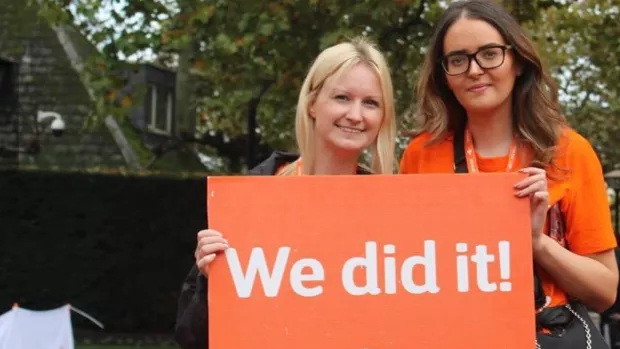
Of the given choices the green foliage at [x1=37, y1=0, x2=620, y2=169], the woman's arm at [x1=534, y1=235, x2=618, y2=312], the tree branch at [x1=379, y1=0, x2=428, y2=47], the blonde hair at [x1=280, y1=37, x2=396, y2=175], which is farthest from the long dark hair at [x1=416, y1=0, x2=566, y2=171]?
the tree branch at [x1=379, y1=0, x2=428, y2=47]

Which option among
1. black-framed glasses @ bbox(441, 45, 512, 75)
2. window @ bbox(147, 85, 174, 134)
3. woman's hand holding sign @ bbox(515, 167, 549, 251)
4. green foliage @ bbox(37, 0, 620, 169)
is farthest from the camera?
window @ bbox(147, 85, 174, 134)

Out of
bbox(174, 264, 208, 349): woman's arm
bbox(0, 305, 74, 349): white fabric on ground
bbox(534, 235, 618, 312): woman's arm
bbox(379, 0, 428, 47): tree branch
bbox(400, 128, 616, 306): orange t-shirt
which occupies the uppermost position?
bbox(379, 0, 428, 47): tree branch

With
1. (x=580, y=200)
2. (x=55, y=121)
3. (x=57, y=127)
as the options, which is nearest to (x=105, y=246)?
(x=57, y=127)

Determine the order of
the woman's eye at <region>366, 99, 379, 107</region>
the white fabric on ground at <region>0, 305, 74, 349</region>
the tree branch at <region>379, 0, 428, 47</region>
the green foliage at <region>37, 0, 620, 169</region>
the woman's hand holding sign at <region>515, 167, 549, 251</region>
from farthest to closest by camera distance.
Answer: the tree branch at <region>379, 0, 428, 47</region> → the green foliage at <region>37, 0, 620, 169</region> → the white fabric on ground at <region>0, 305, 74, 349</region> → the woman's eye at <region>366, 99, 379, 107</region> → the woman's hand holding sign at <region>515, 167, 549, 251</region>

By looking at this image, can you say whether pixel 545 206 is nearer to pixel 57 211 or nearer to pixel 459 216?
pixel 459 216

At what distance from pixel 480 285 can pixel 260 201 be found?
607 millimetres

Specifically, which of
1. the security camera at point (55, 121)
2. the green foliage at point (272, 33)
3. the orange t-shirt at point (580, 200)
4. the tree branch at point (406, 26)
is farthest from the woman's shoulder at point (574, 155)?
the security camera at point (55, 121)

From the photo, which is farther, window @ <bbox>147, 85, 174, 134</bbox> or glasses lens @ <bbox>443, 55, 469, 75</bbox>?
window @ <bbox>147, 85, 174, 134</bbox>

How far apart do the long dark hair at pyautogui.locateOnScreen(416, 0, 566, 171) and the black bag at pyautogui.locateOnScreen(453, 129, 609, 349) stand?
0.17 meters

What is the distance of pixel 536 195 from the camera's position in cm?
238

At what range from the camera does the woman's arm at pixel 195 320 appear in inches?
102

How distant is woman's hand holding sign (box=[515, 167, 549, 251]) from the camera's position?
2.37 m

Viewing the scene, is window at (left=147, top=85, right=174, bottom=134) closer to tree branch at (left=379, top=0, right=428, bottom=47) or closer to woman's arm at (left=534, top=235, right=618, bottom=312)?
tree branch at (left=379, top=0, right=428, bottom=47)

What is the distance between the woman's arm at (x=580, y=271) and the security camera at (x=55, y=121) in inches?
744
